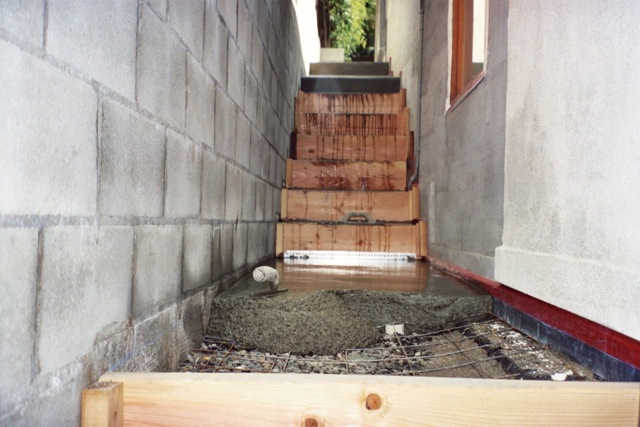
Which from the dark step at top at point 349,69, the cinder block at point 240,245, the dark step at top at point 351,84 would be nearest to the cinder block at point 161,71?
the cinder block at point 240,245

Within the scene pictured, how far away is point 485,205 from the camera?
2.26m

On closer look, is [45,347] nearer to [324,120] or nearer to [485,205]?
[485,205]

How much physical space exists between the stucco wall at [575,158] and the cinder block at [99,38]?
123 centimetres

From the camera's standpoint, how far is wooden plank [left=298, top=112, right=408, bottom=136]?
4.75 metres

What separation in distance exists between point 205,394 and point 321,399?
245 millimetres

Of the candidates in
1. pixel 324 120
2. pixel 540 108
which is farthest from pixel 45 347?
pixel 324 120

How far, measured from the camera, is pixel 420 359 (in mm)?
1662

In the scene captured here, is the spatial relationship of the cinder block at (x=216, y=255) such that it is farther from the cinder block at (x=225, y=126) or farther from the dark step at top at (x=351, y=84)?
the dark step at top at (x=351, y=84)

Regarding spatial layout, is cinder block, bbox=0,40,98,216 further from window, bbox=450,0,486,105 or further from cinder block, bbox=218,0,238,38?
window, bbox=450,0,486,105

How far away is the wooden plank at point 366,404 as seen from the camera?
35.7 inches

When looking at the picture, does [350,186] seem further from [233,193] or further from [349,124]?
[233,193]

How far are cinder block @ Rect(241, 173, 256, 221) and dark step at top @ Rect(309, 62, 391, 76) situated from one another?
4578 mm

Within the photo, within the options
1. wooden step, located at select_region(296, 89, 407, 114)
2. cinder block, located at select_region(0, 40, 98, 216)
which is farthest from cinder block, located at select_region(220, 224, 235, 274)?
wooden step, located at select_region(296, 89, 407, 114)

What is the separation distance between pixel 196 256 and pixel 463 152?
72.8 inches
